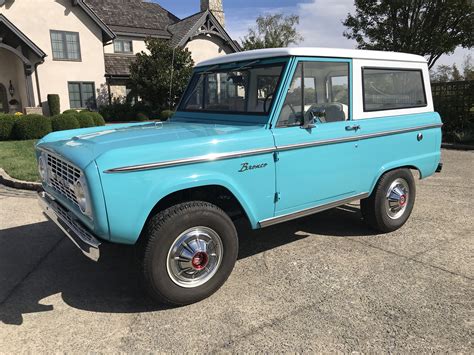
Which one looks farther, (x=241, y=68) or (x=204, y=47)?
(x=204, y=47)

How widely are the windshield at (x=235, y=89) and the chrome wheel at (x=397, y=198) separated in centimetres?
186

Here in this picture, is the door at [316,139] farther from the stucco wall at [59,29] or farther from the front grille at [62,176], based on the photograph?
the stucco wall at [59,29]

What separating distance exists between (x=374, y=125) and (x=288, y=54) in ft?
4.12

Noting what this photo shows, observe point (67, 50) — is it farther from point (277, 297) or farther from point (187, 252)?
point (277, 297)

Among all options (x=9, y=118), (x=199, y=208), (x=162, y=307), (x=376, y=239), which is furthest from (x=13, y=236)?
(x=9, y=118)

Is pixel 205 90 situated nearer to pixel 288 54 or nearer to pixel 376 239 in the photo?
pixel 288 54

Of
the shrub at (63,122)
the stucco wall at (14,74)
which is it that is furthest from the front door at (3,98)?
the shrub at (63,122)

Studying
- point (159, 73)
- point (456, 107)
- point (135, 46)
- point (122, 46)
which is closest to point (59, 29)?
point (122, 46)

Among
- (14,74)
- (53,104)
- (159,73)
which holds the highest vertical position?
(14,74)

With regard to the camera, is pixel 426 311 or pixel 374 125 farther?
pixel 374 125

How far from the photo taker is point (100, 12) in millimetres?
24766

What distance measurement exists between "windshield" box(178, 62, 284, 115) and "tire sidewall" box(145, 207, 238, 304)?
113 cm

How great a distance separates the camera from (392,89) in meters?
4.49

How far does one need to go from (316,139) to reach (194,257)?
59.6 inches
